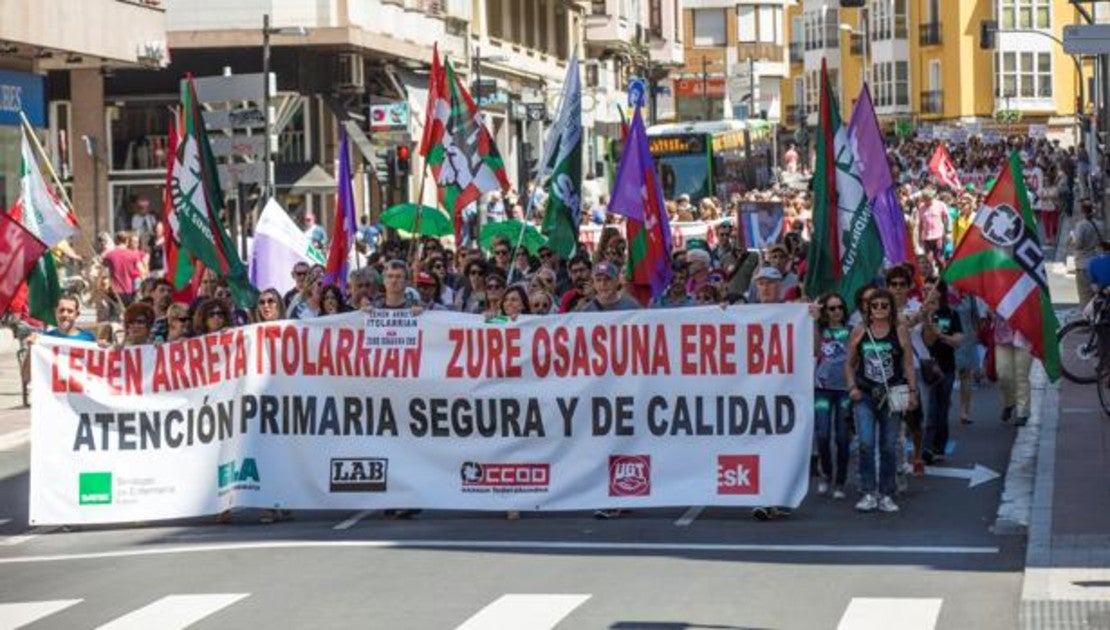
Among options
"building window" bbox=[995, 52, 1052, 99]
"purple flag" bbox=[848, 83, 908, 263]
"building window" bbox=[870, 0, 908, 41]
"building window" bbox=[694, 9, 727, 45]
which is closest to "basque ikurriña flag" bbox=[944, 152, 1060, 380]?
"purple flag" bbox=[848, 83, 908, 263]

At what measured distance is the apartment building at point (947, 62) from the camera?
124625 mm

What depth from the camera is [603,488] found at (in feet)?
55.4

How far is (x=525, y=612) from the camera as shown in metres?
12.9

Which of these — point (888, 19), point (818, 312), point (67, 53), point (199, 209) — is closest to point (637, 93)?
point (67, 53)

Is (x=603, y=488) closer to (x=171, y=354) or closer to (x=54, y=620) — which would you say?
(x=171, y=354)

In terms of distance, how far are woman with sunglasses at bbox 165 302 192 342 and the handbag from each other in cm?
468

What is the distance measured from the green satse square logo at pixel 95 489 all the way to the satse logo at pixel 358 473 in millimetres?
1483

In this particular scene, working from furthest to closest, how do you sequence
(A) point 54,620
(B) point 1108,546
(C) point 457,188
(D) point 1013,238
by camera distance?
1. (C) point 457,188
2. (D) point 1013,238
3. (B) point 1108,546
4. (A) point 54,620

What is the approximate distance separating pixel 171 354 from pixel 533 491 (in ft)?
8.57

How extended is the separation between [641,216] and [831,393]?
4.97 metres

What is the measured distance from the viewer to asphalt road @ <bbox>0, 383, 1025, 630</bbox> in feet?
42.1

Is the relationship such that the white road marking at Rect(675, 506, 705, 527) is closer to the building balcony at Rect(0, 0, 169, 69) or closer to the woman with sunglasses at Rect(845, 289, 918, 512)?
the woman with sunglasses at Rect(845, 289, 918, 512)

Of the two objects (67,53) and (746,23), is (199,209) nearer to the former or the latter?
(67,53)

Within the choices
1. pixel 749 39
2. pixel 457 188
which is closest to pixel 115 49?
pixel 457 188
